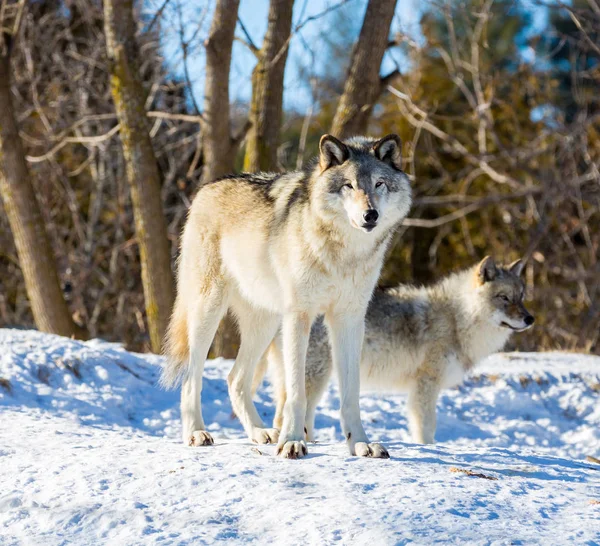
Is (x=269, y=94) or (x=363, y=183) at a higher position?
(x=269, y=94)

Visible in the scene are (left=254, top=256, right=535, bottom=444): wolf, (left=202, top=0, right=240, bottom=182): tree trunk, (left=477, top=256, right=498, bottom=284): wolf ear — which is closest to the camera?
(left=254, top=256, right=535, bottom=444): wolf

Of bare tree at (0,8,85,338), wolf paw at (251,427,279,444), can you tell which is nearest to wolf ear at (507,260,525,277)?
wolf paw at (251,427,279,444)

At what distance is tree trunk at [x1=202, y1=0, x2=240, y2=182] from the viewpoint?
8.76 meters

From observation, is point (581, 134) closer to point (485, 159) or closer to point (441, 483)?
point (485, 159)

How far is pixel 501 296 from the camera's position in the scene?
7.91 metres

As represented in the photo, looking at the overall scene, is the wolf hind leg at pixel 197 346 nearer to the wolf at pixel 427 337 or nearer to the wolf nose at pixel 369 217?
the wolf at pixel 427 337

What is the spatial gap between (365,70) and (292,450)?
5558 millimetres

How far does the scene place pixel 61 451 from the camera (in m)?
4.62

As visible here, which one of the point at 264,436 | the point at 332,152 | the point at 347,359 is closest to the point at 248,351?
the point at 264,436

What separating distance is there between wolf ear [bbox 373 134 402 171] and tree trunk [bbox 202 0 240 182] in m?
3.80

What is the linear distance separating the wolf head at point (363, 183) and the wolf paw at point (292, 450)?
4.34ft

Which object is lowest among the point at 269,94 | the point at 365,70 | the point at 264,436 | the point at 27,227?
the point at 264,436

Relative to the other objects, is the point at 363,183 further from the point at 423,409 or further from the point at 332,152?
the point at 423,409

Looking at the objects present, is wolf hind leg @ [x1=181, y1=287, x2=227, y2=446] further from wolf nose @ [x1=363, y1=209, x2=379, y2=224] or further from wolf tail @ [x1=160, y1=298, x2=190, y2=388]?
wolf nose @ [x1=363, y1=209, x2=379, y2=224]
